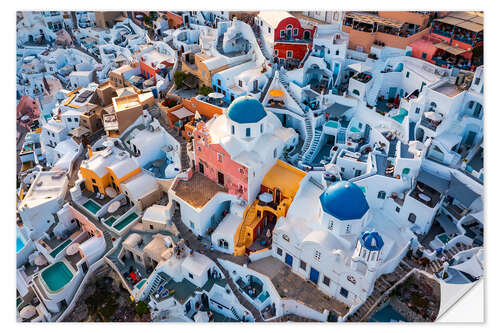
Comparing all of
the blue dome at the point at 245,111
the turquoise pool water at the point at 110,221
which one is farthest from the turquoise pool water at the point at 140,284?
the blue dome at the point at 245,111

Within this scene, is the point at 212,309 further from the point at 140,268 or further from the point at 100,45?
the point at 100,45

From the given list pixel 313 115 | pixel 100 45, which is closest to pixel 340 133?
pixel 313 115

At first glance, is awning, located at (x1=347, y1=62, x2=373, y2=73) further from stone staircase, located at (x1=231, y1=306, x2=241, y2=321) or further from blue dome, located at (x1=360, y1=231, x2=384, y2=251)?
stone staircase, located at (x1=231, y1=306, x2=241, y2=321)

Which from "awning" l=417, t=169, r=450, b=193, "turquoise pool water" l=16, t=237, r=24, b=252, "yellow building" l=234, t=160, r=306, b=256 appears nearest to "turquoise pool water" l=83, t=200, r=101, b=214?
"turquoise pool water" l=16, t=237, r=24, b=252

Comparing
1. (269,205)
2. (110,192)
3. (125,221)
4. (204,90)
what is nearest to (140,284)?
(125,221)

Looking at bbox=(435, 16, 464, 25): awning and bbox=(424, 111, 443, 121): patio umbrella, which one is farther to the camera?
bbox=(435, 16, 464, 25): awning

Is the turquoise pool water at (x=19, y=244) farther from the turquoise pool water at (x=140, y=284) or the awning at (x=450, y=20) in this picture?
the awning at (x=450, y=20)
